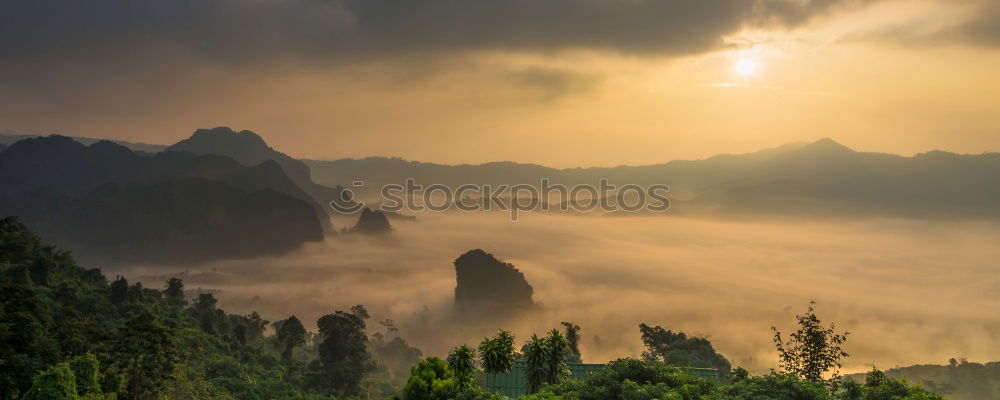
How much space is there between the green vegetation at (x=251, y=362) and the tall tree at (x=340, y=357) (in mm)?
213

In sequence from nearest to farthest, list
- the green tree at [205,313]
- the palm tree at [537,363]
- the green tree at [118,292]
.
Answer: the palm tree at [537,363] < the green tree at [118,292] < the green tree at [205,313]

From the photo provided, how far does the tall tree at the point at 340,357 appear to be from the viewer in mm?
131500

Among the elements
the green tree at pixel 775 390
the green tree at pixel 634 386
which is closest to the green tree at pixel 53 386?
the green tree at pixel 634 386

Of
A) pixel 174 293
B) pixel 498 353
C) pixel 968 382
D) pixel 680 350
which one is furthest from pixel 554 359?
pixel 968 382

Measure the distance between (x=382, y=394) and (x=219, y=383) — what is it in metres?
42.5

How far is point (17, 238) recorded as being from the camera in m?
125

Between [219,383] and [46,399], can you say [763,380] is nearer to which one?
[46,399]

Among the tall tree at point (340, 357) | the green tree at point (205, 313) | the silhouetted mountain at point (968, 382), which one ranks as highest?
the green tree at point (205, 313)

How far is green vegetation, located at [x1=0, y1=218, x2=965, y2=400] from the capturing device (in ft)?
171

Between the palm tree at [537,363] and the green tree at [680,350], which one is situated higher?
the palm tree at [537,363]

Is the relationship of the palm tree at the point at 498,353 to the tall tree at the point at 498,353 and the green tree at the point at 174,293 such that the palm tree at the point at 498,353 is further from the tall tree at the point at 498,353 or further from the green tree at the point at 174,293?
the green tree at the point at 174,293

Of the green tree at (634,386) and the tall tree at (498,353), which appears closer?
the green tree at (634,386)

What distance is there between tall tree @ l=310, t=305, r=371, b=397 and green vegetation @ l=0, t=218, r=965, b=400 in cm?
21

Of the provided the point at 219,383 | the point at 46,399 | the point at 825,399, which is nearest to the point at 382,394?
the point at 219,383
